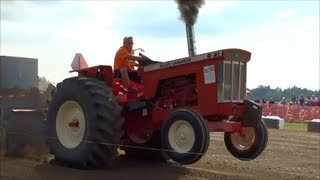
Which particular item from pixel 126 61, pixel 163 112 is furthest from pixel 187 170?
pixel 126 61

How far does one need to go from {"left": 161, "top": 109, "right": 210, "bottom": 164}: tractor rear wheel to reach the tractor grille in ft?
2.09

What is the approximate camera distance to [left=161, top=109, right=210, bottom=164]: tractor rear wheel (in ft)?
22.0

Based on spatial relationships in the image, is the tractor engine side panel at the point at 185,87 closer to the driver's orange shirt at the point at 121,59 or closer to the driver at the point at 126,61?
the driver at the point at 126,61

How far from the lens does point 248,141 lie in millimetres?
7605

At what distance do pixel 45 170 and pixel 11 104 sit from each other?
275cm

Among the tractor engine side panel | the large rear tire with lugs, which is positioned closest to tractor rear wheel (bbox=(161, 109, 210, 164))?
the tractor engine side panel

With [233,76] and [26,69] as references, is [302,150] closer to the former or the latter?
[233,76]

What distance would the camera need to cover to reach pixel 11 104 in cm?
1010

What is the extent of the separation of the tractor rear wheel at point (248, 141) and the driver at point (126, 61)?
5.95 ft

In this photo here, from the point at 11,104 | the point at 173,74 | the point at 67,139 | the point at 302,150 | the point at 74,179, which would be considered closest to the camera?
the point at 74,179

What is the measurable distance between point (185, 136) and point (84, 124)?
1.85 metres

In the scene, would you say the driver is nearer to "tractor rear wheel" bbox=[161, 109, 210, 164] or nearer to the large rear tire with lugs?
the large rear tire with lugs

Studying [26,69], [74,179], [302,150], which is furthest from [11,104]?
[302,150]

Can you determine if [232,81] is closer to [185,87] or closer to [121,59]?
[185,87]
